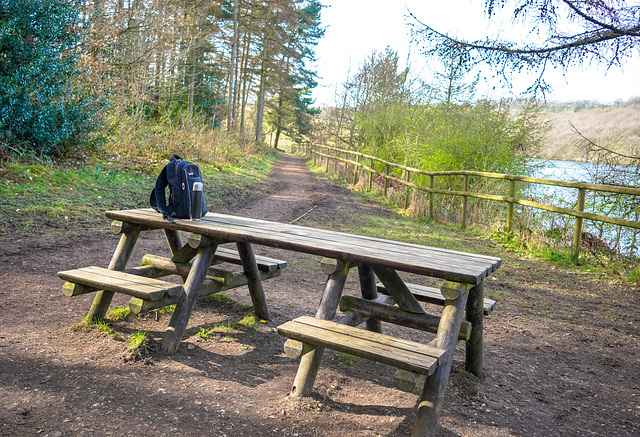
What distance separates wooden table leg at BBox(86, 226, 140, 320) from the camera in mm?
3416

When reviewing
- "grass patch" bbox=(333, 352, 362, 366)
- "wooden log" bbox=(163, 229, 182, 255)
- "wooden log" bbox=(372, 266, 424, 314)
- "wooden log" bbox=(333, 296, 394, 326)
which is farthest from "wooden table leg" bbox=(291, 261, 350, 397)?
"wooden log" bbox=(163, 229, 182, 255)

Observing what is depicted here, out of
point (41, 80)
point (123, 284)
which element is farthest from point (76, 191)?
point (123, 284)

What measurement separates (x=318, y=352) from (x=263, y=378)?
0.45m

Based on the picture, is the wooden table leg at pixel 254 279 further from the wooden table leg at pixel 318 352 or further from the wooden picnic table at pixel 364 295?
the wooden table leg at pixel 318 352

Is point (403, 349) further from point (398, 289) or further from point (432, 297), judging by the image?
point (432, 297)

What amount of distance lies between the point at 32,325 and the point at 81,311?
43 cm

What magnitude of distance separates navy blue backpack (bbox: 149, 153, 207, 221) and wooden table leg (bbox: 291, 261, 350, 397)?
1245 mm

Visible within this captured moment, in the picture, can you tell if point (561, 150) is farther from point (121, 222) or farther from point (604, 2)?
point (121, 222)

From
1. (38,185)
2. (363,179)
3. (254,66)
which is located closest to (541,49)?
(38,185)

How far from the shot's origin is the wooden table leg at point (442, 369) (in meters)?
2.29

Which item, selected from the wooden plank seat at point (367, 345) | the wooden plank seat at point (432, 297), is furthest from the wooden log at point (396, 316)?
the wooden plank seat at point (367, 345)

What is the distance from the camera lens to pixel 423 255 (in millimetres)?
2801

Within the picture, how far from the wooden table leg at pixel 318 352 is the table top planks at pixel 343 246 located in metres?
0.19

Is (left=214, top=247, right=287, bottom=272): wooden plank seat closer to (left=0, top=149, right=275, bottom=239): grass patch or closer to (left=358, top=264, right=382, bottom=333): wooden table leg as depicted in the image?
(left=358, top=264, right=382, bottom=333): wooden table leg
